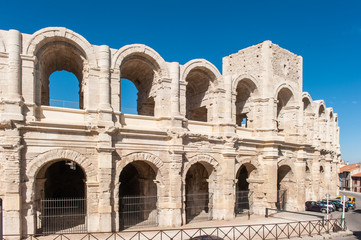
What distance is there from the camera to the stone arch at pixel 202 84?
1683 centimetres

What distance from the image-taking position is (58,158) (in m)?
12.8

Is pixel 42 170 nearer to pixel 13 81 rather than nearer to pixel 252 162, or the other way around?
pixel 13 81

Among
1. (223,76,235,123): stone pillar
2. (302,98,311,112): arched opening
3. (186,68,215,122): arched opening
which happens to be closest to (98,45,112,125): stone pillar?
(186,68,215,122): arched opening

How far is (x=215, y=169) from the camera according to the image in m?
17.1

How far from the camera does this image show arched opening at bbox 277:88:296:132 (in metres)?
22.3

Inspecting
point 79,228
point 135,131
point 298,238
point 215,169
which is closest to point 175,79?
point 135,131

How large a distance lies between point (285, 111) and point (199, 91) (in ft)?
25.9

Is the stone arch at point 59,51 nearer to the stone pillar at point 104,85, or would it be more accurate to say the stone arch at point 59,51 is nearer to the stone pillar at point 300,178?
the stone pillar at point 104,85

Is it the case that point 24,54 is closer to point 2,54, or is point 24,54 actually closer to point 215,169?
point 2,54

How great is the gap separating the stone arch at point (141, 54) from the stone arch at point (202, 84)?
123 centimetres

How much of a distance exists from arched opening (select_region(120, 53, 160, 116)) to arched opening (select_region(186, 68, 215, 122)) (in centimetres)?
265

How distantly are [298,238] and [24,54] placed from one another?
15100 mm

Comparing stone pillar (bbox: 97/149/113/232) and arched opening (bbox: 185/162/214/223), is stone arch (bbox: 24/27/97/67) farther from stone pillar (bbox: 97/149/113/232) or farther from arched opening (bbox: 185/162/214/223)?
arched opening (bbox: 185/162/214/223)

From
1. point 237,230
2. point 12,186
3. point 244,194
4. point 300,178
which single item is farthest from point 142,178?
point 300,178
